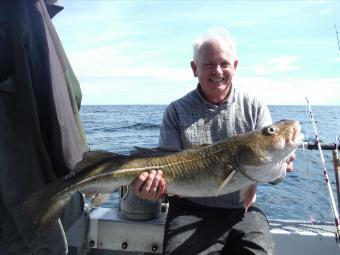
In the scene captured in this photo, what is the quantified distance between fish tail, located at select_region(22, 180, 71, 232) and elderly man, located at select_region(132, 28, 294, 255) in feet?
4.00

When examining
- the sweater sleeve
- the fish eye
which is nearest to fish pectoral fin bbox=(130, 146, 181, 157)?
the sweater sleeve

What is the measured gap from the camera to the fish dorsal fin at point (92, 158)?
3275 mm

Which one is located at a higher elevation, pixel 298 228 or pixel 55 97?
pixel 55 97

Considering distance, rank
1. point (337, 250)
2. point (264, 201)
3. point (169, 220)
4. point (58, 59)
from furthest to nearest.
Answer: point (264, 201) < point (337, 250) < point (169, 220) < point (58, 59)

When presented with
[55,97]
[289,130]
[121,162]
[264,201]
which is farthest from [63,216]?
[264,201]

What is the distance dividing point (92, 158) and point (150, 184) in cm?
54

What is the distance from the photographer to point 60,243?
3.20 meters

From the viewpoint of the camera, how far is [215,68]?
4.21m

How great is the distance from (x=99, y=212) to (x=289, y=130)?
269 cm

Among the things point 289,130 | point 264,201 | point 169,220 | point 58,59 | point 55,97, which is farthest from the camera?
point 264,201

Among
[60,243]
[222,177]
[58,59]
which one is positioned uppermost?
[58,59]

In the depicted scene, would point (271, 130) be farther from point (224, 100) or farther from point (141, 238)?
point (141, 238)

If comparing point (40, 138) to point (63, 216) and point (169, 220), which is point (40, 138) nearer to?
point (63, 216)

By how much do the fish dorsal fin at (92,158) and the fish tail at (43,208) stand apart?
267mm
